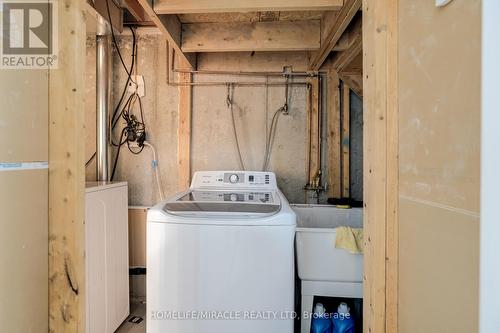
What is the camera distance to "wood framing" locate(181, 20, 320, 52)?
1.97 meters

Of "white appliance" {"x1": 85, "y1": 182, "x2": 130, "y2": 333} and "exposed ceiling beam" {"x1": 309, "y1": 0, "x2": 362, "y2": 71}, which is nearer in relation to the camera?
"exposed ceiling beam" {"x1": 309, "y1": 0, "x2": 362, "y2": 71}

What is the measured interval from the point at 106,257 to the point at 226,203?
0.92 meters

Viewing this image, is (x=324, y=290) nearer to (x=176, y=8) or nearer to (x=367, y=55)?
(x=367, y=55)

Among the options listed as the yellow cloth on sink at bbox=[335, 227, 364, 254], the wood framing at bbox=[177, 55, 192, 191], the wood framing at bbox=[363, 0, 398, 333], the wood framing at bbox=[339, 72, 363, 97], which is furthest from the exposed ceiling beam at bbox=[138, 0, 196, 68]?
the yellow cloth on sink at bbox=[335, 227, 364, 254]

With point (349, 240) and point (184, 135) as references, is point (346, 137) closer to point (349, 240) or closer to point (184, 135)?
point (349, 240)

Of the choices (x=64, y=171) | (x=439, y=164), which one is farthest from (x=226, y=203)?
(x=439, y=164)

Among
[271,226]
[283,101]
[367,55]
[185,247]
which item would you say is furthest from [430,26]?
[283,101]

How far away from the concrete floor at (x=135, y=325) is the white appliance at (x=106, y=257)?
0.18 ft

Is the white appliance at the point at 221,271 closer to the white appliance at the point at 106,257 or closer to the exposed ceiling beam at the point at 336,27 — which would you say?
the white appliance at the point at 106,257

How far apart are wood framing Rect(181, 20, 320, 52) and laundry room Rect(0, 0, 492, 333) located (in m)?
0.01

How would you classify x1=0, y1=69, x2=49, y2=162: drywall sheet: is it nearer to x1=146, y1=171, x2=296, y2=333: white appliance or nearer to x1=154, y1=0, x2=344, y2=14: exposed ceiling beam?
x1=146, y1=171, x2=296, y2=333: white appliance

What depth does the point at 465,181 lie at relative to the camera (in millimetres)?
583

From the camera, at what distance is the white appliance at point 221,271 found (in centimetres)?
128

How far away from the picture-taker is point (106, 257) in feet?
5.75
